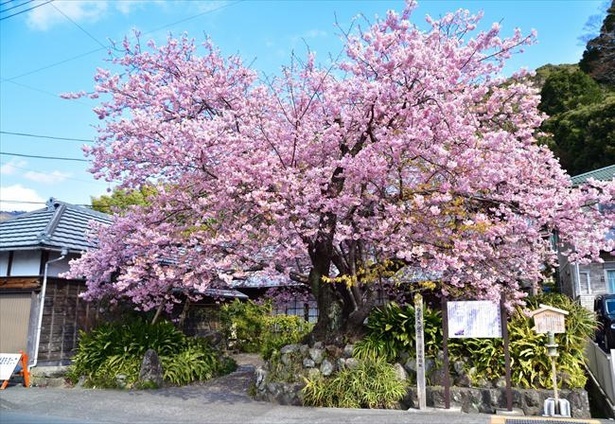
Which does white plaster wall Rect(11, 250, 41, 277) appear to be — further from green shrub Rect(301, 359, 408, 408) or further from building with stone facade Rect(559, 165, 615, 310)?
building with stone facade Rect(559, 165, 615, 310)

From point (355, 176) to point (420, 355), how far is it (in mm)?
3558

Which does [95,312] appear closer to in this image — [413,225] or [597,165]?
[413,225]

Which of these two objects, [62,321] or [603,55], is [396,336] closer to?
[62,321]

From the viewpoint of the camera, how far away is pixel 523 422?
8039 mm

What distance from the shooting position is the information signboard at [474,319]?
362 inches

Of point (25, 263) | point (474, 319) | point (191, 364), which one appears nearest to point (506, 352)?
point (474, 319)

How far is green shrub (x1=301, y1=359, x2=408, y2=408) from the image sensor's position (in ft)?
30.1

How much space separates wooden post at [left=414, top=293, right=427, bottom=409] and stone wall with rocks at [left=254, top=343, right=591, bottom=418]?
8.4 inches

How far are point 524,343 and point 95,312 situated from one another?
11.1 metres

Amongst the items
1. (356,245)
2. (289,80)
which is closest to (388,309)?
(356,245)

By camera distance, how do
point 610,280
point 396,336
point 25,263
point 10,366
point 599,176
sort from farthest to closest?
point 599,176 < point 610,280 < point 25,263 < point 10,366 < point 396,336

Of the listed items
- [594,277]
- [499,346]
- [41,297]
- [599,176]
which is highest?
[599,176]

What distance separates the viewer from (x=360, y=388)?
364 inches

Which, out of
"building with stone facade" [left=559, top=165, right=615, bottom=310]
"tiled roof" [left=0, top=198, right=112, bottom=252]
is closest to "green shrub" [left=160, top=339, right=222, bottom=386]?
"tiled roof" [left=0, top=198, right=112, bottom=252]
